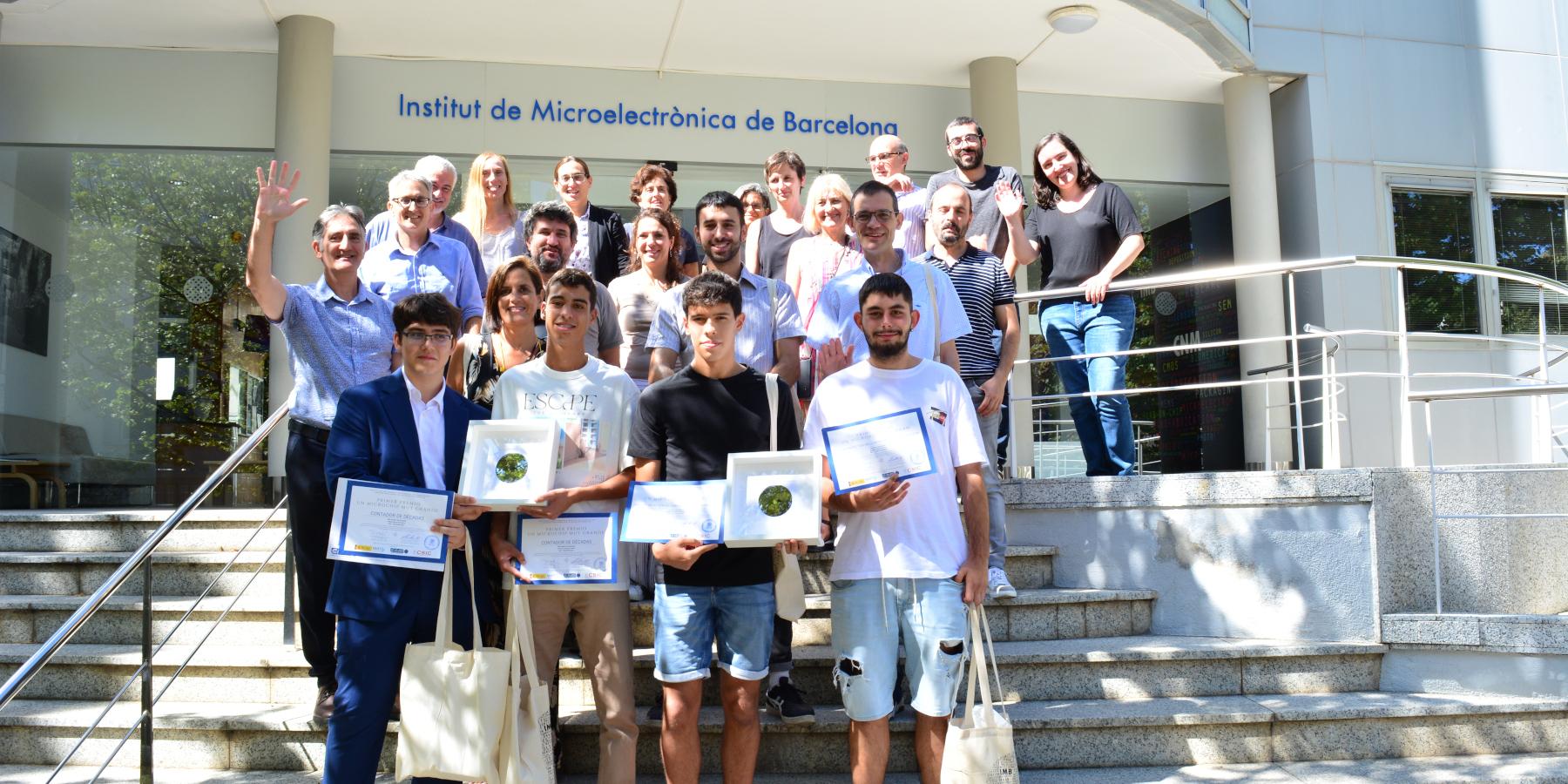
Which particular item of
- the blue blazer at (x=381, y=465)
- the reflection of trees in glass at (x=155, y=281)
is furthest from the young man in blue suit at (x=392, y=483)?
the reflection of trees in glass at (x=155, y=281)

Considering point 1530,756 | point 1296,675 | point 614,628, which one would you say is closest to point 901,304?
point 614,628

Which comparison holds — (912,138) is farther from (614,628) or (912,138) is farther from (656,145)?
(614,628)

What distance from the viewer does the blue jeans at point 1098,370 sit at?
6566 mm

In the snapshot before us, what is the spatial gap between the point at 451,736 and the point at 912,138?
30.5 ft

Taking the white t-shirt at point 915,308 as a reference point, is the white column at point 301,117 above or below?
above

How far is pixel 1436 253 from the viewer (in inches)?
459

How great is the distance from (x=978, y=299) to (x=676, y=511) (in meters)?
2.42

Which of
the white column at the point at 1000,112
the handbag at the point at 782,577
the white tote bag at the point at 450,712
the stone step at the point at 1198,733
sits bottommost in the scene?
the stone step at the point at 1198,733

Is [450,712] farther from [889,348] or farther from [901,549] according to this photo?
[889,348]

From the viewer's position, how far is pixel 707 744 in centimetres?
487

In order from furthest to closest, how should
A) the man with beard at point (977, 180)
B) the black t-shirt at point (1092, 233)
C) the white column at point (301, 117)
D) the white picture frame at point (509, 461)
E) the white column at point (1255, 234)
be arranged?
the white column at point (1255, 234), the white column at point (301, 117), the black t-shirt at point (1092, 233), the man with beard at point (977, 180), the white picture frame at point (509, 461)

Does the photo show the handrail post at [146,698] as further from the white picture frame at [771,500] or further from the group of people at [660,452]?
the white picture frame at [771,500]

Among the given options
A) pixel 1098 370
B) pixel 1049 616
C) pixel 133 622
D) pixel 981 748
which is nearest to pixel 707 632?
pixel 981 748

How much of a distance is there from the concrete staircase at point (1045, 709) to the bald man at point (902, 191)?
6.73ft
